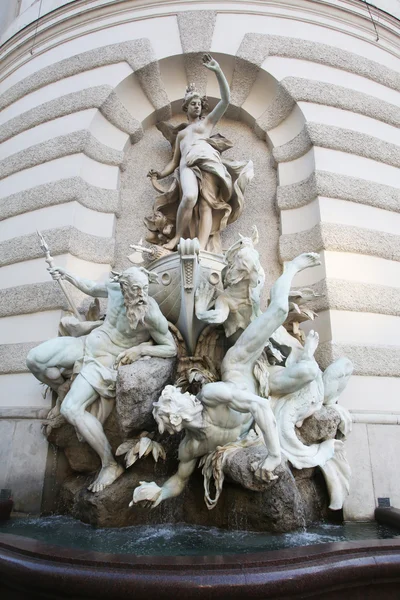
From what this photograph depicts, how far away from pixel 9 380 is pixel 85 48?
5.32 metres

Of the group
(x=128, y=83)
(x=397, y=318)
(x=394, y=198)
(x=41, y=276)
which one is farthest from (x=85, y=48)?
(x=397, y=318)

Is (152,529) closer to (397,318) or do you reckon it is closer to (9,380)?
(9,380)

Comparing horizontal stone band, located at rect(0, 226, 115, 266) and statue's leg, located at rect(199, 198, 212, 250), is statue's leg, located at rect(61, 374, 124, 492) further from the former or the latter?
statue's leg, located at rect(199, 198, 212, 250)

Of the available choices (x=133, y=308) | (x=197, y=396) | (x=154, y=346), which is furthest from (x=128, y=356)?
(x=197, y=396)

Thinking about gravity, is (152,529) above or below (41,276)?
below

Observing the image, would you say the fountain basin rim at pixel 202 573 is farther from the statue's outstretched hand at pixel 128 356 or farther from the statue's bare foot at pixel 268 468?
the statue's outstretched hand at pixel 128 356

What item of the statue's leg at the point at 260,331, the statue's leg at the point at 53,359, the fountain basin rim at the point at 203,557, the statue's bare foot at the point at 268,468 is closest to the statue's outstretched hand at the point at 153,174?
the statue's leg at the point at 53,359

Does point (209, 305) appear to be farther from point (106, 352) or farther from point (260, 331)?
point (106, 352)

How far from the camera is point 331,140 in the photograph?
6074 millimetres

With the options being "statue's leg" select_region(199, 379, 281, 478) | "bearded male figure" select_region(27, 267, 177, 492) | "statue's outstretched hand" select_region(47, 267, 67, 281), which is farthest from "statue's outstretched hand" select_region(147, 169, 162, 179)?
"statue's leg" select_region(199, 379, 281, 478)

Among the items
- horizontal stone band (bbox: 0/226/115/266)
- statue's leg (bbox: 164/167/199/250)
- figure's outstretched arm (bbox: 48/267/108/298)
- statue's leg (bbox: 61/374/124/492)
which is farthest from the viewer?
horizontal stone band (bbox: 0/226/115/266)

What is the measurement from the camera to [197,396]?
11.6 feet

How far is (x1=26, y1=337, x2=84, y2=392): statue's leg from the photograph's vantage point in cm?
420

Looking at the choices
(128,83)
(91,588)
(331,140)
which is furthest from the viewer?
(128,83)
